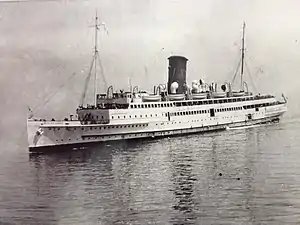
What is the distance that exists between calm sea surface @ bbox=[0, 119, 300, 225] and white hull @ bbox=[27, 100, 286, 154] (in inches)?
4.0

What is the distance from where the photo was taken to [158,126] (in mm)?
4598

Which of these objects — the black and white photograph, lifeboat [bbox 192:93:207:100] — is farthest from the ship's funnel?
lifeboat [bbox 192:93:207:100]

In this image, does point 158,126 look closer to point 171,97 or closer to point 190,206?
point 171,97

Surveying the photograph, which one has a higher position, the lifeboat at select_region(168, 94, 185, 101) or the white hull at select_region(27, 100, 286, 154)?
the lifeboat at select_region(168, 94, 185, 101)

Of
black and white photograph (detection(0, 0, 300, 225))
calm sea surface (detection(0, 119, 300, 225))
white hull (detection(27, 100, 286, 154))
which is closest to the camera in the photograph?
A: calm sea surface (detection(0, 119, 300, 225))

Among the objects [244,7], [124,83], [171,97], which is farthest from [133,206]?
[244,7]

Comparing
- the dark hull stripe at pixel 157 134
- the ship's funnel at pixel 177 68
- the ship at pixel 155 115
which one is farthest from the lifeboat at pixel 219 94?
the ship's funnel at pixel 177 68

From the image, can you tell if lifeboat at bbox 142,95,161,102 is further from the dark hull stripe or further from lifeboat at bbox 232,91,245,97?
lifeboat at bbox 232,91,245,97

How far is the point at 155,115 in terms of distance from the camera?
467 cm

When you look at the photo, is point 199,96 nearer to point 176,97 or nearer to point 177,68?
point 176,97

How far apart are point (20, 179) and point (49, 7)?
1.17m

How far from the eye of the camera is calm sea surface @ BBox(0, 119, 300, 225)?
3670mm

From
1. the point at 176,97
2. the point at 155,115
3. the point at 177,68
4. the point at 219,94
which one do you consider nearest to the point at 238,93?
the point at 219,94

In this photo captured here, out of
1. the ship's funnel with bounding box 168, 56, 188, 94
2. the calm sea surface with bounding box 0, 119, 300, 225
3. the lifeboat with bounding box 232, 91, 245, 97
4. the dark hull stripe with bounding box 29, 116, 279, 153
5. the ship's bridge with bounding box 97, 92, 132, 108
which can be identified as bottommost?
the calm sea surface with bounding box 0, 119, 300, 225
